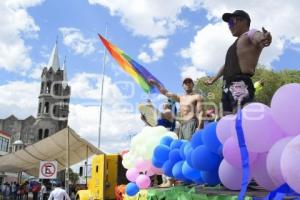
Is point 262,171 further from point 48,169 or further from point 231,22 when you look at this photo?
point 48,169

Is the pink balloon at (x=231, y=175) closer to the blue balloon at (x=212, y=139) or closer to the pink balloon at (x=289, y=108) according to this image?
the blue balloon at (x=212, y=139)

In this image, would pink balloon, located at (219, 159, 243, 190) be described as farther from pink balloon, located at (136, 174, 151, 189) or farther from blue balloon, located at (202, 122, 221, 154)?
pink balloon, located at (136, 174, 151, 189)

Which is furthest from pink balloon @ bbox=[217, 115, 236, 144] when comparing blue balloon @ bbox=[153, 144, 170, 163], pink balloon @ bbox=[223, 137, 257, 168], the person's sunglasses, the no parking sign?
the no parking sign

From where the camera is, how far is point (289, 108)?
2826mm

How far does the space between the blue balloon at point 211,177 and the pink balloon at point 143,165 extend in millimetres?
2664

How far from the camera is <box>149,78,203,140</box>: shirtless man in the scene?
6383 mm

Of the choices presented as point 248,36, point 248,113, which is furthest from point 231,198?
point 248,36

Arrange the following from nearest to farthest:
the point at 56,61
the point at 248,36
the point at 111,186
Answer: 1. the point at 248,36
2. the point at 111,186
3. the point at 56,61

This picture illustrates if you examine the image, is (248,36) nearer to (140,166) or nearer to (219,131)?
(219,131)

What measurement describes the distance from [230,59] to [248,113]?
1791mm

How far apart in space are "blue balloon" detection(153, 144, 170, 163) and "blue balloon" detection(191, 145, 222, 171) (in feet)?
5.45

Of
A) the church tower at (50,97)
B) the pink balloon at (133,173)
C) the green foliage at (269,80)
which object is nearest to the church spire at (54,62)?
the church tower at (50,97)

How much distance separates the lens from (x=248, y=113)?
3.05 metres

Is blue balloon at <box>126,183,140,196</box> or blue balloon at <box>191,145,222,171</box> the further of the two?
blue balloon at <box>126,183,140,196</box>
